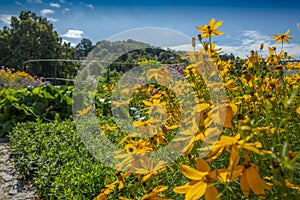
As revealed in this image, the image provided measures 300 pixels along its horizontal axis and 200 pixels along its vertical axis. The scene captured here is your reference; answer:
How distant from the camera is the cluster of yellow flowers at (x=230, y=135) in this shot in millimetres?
618

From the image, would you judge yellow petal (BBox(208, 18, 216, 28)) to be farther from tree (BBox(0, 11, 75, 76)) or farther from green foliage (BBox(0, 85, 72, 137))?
tree (BBox(0, 11, 75, 76))

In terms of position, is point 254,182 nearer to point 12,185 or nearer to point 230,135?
point 230,135

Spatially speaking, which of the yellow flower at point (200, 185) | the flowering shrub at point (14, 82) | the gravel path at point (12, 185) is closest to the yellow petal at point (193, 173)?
the yellow flower at point (200, 185)

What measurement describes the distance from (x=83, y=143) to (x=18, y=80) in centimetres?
521

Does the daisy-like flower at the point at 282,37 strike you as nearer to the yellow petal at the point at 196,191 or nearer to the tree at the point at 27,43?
the yellow petal at the point at 196,191

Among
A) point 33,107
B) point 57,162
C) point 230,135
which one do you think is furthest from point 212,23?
point 33,107

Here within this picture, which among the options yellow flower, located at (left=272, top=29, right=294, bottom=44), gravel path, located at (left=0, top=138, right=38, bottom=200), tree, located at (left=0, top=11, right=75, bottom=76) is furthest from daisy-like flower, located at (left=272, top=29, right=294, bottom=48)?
tree, located at (left=0, top=11, right=75, bottom=76)

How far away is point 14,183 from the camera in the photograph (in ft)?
8.87

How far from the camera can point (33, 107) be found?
468cm

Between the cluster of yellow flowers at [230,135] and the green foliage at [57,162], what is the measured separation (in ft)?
2.74

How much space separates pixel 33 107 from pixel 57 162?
7.09 ft

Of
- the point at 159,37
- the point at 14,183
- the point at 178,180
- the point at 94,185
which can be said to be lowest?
the point at 14,183

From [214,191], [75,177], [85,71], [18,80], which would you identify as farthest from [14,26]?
[214,191]

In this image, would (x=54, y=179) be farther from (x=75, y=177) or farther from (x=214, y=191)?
(x=214, y=191)
